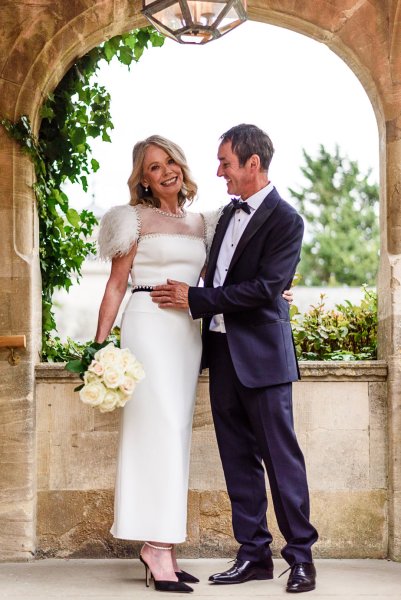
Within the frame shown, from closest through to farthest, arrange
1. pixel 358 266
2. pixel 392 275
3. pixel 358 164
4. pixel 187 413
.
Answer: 1. pixel 187 413
2. pixel 392 275
3. pixel 358 266
4. pixel 358 164

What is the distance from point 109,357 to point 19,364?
3.21 ft

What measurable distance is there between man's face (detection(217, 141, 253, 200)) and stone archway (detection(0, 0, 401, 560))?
0.97m

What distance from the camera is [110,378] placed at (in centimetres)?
388

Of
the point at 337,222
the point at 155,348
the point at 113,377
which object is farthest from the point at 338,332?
the point at 337,222

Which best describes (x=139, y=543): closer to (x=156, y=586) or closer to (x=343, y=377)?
(x=156, y=586)

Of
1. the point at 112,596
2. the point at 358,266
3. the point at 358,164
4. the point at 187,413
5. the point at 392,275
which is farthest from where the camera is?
the point at 358,164

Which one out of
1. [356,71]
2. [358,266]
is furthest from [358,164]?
[356,71]

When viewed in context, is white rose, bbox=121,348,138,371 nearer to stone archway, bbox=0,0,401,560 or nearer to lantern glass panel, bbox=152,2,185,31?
stone archway, bbox=0,0,401,560

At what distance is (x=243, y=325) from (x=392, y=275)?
102cm

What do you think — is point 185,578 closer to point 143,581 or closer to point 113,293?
point 143,581

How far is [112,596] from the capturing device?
13.0ft

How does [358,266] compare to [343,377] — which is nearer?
[343,377]

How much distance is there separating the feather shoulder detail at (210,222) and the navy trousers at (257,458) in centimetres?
43

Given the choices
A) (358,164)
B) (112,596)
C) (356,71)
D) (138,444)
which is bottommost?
(112,596)
